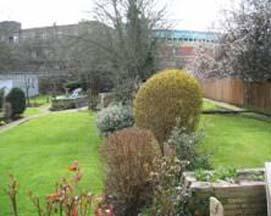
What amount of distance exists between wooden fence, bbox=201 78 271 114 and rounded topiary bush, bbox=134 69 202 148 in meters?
12.9

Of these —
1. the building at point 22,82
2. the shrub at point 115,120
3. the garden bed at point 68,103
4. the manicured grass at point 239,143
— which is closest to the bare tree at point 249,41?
the manicured grass at point 239,143

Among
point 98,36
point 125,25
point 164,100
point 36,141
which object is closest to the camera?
point 164,100

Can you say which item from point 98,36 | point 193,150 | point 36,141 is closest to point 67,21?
point 98,36

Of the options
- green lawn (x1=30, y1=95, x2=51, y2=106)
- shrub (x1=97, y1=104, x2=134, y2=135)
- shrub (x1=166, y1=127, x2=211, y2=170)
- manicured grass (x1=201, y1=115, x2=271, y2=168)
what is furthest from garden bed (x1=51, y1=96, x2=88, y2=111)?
shrub (x1=166, y1=127, x2=211, y2=170)

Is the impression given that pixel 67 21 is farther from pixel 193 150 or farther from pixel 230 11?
pixel 193 150

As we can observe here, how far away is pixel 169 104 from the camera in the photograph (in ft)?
35.0

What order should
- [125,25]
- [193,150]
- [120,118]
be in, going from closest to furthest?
[193,150], [120,118], [125,25]

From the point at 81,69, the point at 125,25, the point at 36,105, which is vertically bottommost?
the point at 36,105

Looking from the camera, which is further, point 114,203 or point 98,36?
point 98,36

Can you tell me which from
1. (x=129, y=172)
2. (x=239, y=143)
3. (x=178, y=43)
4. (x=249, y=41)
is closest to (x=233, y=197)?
(x=129, y=172)

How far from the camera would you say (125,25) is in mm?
21984

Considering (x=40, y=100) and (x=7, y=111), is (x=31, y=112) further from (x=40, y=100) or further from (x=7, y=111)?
(x=40, y=100)

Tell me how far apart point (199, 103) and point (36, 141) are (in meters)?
6.85

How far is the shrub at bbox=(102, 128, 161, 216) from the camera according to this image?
21.6 feet
